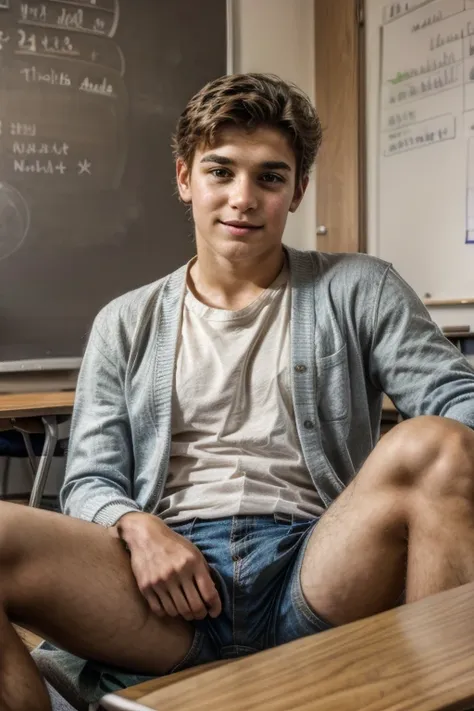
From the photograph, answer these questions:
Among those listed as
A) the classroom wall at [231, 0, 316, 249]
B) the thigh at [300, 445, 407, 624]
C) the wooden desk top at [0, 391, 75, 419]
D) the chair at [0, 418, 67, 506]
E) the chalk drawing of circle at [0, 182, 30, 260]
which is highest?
the classroom wall at [231, 0, 316, 249]

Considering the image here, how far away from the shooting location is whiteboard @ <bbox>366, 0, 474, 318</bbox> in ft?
10.4

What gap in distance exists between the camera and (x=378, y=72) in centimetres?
358

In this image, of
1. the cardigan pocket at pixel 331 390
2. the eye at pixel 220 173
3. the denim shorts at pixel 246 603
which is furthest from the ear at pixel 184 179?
the denim shorts at pixel 246 603

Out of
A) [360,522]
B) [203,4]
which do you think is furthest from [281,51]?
[360,522]

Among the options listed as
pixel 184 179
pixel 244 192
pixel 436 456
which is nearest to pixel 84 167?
pixel 184 179

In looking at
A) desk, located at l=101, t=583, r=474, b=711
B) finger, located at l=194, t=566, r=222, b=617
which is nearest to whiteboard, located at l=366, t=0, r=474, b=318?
finger, located at l=194, t=566, r=222, b=617

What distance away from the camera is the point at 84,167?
3432 millimetres

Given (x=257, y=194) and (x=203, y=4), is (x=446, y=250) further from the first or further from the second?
(x=257, y=194)

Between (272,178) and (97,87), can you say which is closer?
(272,178)

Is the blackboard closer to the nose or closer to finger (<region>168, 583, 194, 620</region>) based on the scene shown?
the nose

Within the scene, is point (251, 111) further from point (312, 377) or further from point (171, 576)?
point (171, 576)

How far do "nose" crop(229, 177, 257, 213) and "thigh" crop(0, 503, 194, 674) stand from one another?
0.58 meters

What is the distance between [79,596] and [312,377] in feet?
1.65

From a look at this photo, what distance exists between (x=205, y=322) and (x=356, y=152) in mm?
2437
